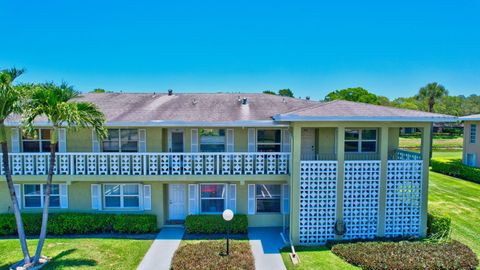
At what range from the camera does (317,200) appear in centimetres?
1188

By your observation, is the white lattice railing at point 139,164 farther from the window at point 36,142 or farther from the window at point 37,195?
the window at point 37,195

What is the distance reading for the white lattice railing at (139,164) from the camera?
12789 mm

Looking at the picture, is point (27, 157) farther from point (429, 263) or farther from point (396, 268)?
point (429, 263)

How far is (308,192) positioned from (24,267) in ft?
35.7

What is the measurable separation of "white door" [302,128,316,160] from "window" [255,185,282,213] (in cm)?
214

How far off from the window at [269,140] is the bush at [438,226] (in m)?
7.48

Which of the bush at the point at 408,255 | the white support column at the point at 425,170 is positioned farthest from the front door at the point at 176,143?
the white support column at the point at 425,170

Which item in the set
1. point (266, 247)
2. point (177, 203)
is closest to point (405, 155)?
point (266, 247)

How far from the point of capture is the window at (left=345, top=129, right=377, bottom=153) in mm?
13680

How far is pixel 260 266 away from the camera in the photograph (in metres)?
10.3

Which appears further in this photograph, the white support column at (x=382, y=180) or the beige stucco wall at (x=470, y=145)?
the beige stucco wall at (x=470, y=145)

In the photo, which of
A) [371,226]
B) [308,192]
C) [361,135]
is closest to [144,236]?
[308,192]

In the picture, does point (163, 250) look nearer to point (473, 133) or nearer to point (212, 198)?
point (212, 198)

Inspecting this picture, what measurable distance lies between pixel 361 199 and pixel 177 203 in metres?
8.87
